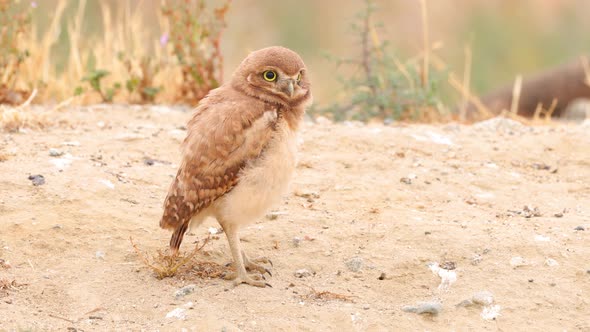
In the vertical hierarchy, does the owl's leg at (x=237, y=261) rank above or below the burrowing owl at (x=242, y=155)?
below

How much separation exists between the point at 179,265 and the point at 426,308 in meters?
1.31

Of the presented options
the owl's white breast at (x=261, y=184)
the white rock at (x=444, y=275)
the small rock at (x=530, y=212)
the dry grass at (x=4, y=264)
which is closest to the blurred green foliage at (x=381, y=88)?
the small rock at (x=530, y=212)

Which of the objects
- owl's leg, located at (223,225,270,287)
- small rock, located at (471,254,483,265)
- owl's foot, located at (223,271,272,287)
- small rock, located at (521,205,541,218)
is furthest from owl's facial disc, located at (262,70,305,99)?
small rock, located at (521,205,541,218)

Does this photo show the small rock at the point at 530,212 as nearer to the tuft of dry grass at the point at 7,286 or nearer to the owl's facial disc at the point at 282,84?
the owl's facial disc at the point at 282,84

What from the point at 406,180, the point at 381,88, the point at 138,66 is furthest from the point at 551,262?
the point at 138,66

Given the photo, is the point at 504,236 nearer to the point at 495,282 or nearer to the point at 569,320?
the point at 495,282

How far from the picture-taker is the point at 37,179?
5570mm

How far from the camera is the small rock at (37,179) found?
5523mm

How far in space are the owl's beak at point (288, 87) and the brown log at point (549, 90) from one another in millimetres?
8218

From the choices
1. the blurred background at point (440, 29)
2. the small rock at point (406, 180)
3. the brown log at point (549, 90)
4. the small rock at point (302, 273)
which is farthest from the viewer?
the blurred background at point (440, 29)

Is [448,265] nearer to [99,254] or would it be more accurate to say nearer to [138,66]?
[99,254]

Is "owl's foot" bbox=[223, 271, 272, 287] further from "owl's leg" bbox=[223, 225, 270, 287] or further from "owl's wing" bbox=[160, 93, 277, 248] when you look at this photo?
"owl's wing" bbox=[160, 93, 277, 248]

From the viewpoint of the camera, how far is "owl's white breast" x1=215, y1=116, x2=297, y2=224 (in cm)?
468

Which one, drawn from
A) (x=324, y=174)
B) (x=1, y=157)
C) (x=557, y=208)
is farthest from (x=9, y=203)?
(x=557, y=208)
